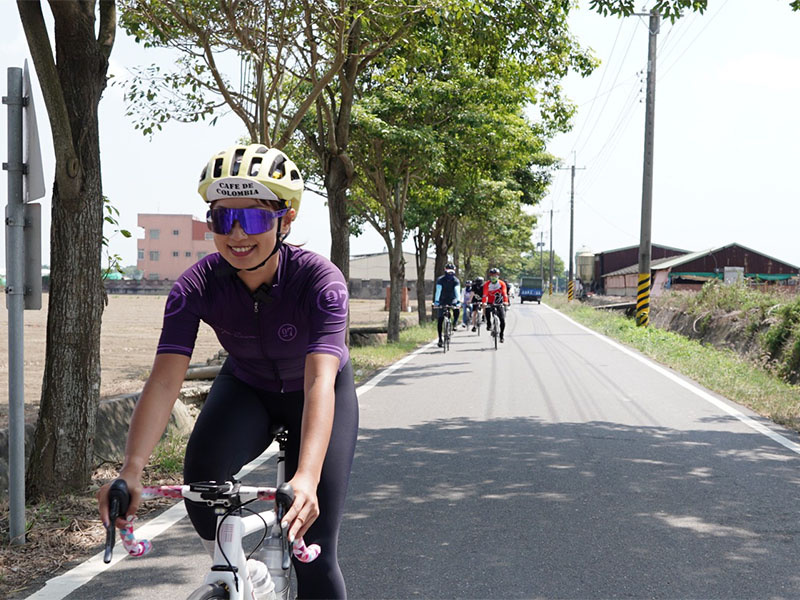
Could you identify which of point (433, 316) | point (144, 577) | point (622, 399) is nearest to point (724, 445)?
point (622, 399)

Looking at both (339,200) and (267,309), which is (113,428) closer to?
(267,309)

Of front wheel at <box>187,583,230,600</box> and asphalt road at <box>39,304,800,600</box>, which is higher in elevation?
front wheel at <box>187,583,230,600</box>

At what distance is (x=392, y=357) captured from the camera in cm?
1758

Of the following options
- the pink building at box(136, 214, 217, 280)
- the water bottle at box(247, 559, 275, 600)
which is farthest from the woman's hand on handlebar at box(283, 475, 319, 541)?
the pink building at box(136, 214, 217, 280)

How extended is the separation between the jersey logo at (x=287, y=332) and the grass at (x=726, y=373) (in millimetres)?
7802

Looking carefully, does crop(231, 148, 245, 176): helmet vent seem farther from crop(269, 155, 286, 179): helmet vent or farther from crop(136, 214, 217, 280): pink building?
crop(136, 214, 217, 280): pink building

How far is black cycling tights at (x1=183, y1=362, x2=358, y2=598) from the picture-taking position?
2.67m

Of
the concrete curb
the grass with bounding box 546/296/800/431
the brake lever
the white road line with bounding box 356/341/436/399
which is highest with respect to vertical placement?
the brake lever

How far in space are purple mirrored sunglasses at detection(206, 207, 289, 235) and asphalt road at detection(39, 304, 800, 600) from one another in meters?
2.26

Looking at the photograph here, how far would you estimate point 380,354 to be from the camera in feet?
58.2

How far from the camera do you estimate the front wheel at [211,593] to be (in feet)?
6.89

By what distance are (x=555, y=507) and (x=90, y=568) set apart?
2.94 m

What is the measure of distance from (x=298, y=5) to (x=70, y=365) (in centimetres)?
773

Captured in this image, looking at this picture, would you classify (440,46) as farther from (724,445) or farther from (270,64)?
(724,445)
